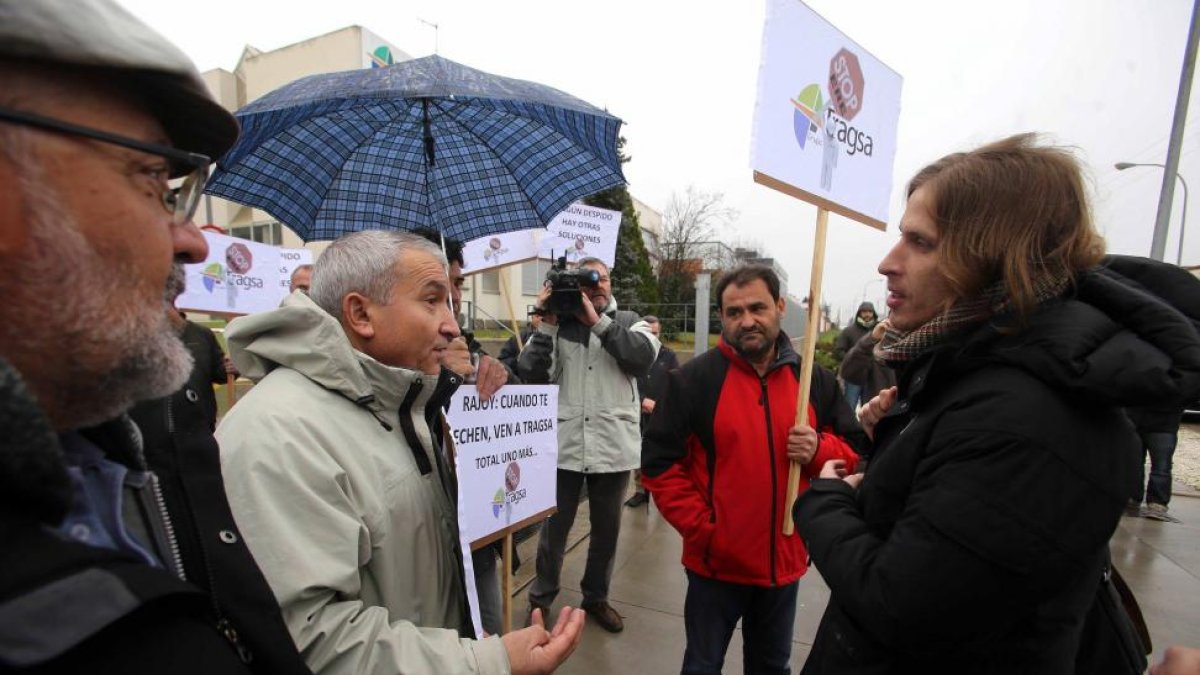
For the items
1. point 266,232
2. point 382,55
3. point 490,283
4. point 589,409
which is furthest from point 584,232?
point 266,232

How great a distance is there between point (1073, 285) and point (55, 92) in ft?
5.18

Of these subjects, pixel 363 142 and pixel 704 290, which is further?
pixel 704 290

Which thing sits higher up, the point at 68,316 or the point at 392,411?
the point at 68,316

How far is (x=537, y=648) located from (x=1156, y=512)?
22.1ft

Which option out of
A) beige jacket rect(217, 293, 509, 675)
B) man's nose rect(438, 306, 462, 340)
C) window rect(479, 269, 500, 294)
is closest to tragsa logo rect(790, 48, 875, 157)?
man's nose rect(438, 306, 462, 340)

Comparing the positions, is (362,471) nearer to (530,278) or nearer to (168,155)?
(168,155)

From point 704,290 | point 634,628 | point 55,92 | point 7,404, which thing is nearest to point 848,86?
point 55,92

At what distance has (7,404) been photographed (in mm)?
487

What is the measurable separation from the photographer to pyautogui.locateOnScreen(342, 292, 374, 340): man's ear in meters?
1.68

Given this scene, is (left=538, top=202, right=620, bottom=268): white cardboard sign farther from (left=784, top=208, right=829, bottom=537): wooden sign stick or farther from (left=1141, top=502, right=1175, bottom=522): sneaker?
(left=1141, top=502, right=1175, bottom=522): sneaker

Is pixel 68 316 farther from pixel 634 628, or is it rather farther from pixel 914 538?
pixel 634 628

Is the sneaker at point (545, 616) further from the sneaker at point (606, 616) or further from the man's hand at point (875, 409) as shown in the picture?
the man's hand at point (875, 409)

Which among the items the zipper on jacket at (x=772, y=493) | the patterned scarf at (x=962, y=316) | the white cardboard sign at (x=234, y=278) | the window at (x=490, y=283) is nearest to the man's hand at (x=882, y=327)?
the patterned scarf at (x=962, y=316)

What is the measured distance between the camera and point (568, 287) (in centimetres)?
322
